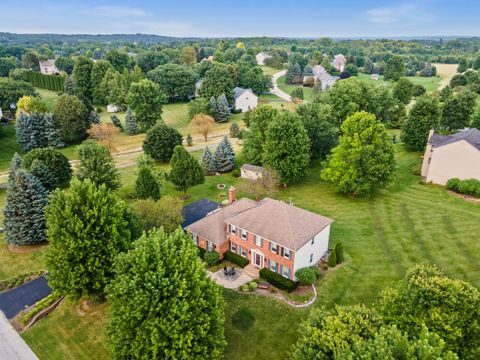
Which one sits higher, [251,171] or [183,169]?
[183,169]

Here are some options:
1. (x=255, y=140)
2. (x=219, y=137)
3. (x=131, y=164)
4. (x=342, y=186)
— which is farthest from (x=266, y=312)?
(x=219, y=137)

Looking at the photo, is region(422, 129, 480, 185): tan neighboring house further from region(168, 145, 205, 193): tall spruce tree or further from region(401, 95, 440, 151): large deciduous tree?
region(168, 145, 205, 193): tall spruce tree

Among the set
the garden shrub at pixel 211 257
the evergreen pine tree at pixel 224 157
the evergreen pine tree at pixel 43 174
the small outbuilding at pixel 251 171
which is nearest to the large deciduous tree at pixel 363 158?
the small outbuilding at pixel 251 171

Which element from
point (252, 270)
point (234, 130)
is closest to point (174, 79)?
point (234, 130)

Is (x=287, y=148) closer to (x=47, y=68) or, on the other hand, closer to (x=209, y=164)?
(x=209, y=164)

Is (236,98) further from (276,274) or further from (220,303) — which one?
(220,303)

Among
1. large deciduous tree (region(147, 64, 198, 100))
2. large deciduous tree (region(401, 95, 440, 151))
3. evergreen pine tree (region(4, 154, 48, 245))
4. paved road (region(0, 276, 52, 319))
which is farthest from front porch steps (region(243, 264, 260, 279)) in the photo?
large deciduous tree (region(147, 64, 198, 100))
